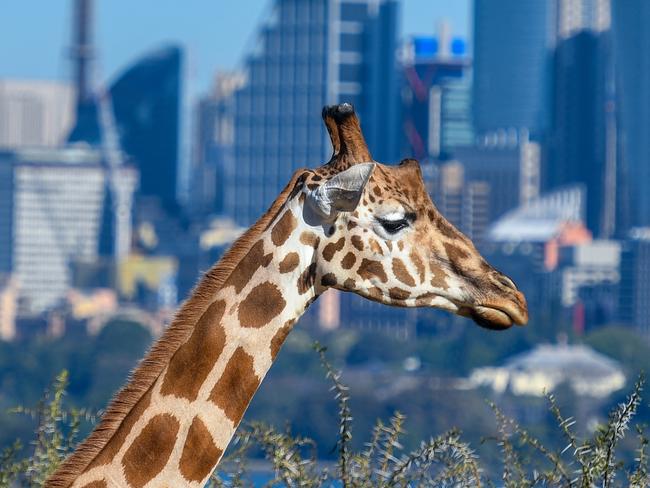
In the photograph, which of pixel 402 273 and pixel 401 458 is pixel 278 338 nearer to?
pixel 402 273

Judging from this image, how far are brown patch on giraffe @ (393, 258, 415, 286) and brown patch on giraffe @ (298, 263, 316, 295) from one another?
31 centimetres

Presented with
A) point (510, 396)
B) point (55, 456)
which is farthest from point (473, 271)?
point (510, 396)

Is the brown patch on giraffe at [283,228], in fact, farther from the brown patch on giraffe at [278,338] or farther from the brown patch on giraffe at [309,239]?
the brown patch on giraffe at [278,338]

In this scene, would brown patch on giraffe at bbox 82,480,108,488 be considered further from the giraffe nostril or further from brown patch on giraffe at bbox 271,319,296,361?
the giraffe nostril

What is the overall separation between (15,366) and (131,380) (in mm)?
163298

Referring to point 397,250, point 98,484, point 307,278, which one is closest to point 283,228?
point 307,278

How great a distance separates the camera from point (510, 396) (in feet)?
530

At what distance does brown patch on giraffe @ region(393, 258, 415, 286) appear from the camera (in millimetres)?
9562

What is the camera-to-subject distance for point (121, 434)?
9.29m

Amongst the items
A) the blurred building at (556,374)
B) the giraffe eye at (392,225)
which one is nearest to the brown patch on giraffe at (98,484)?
the giraffe eye at (392,225)

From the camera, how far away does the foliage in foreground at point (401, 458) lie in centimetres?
1083

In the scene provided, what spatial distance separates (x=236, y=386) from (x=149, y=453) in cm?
40

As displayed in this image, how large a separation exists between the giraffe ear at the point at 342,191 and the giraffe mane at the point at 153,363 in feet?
0.93

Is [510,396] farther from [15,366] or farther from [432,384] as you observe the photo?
[15,366]
